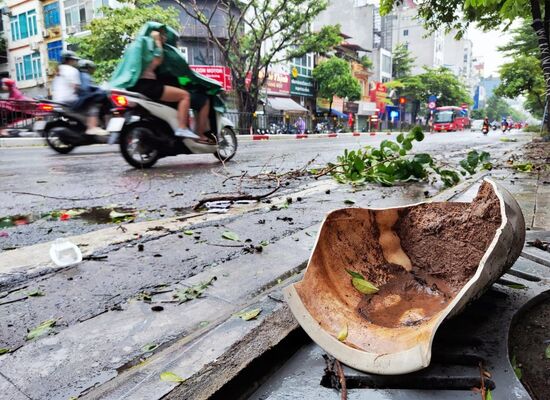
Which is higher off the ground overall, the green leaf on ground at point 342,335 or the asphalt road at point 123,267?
the green leaf on ground at point 342,335

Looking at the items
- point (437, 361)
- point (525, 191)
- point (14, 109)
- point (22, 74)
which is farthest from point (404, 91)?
point (437, 361)

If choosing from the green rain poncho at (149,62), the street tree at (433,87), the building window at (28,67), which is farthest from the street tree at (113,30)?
the street tree at (433,87)

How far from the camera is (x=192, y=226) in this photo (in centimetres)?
290

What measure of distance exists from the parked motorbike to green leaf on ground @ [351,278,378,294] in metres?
7.31

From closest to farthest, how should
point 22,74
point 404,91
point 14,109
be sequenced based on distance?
point 14,109 → point 22,74 → point 404,91

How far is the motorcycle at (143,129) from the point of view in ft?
18.7

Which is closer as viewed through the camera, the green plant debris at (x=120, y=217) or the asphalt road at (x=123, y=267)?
the asphalt road at (x=123, y=267)

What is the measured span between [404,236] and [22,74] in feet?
110

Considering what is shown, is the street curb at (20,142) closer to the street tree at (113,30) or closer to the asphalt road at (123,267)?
the asphalt road at (123,267)

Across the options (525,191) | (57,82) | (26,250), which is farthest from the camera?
(57,82)

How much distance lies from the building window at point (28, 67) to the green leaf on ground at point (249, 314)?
102ft

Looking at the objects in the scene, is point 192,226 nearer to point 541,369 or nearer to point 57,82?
point 541,369

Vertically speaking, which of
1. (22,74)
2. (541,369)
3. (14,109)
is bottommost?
(541,369)

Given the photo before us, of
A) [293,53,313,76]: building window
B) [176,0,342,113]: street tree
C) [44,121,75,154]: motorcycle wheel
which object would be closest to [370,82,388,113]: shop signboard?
[293,53,313,76]: building window
